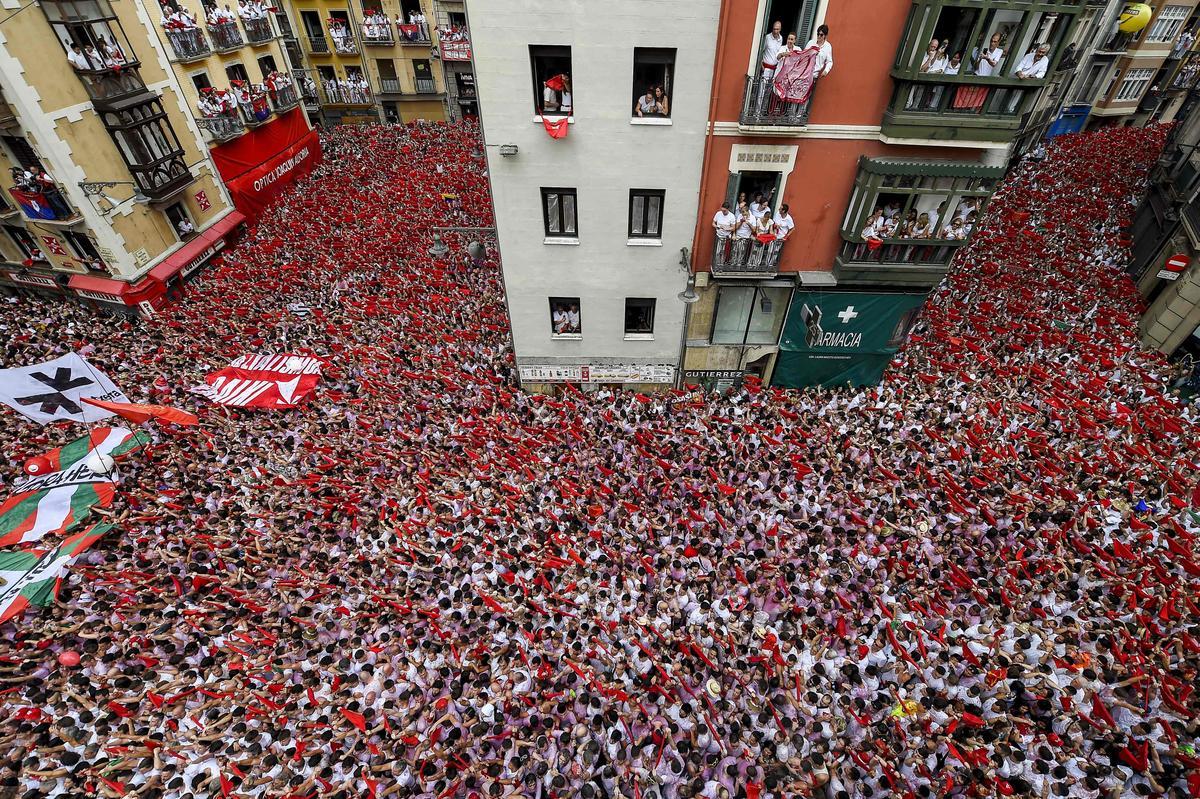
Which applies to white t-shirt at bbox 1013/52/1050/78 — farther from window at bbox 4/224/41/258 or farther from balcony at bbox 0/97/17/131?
window at bbox 4/224/41/258

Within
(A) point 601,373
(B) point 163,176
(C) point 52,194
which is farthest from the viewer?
(B) point 163,176

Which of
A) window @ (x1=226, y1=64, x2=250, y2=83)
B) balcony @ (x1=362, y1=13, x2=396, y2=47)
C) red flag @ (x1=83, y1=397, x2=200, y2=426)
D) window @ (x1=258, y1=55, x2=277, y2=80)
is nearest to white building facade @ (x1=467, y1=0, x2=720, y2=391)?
red flag @ (x1=83, y1=397, x2=200, y2=426)

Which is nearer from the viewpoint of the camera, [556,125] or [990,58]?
[990,58]

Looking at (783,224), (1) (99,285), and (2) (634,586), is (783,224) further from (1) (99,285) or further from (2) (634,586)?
(1) (99,285)

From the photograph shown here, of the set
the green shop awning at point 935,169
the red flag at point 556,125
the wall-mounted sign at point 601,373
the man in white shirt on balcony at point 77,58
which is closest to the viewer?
the red flag at point 556,125

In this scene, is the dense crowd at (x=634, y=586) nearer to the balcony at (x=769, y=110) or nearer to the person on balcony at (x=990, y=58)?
the balcony at (x=769, y=110)

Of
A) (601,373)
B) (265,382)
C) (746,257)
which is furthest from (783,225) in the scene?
(265,382)

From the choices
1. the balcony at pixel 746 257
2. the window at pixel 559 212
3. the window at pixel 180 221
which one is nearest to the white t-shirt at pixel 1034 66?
the balcony at pixel 746 257
